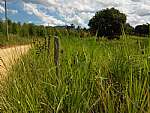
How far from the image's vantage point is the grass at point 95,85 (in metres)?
3.42

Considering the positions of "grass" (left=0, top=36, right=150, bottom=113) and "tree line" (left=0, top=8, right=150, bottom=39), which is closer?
"grass" (left=0, top=36, right=150, bottom=113)

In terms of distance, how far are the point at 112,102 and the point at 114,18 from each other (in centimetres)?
157

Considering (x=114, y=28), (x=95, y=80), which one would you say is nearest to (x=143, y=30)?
(x=114, y=28)

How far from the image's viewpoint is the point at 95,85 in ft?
12.8

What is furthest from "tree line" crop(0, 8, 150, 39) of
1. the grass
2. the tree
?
the grass

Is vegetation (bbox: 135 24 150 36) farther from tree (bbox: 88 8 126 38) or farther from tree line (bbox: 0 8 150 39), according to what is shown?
tree (bbox: 88 8 126 38)

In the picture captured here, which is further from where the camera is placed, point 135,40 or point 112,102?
point 135,40

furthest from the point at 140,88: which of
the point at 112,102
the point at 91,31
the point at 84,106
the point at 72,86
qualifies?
the point at 91,31

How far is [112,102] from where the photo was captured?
347 cm

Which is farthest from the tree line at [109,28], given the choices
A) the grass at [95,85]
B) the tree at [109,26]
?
the grass at [95,85]

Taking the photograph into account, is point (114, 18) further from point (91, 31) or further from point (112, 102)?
point (112, 102)

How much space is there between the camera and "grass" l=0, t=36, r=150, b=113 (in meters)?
3.42

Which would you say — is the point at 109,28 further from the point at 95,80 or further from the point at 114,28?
the point at 95,80

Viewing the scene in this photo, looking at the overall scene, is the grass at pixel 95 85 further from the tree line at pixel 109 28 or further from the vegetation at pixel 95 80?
the tree line at pixel 109 28
